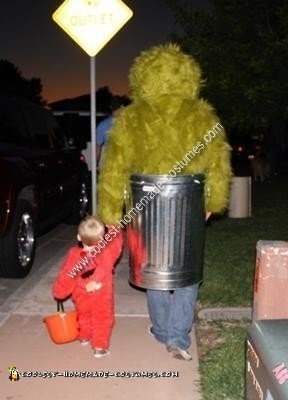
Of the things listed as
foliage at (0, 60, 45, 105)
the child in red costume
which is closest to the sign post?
the child in red costume

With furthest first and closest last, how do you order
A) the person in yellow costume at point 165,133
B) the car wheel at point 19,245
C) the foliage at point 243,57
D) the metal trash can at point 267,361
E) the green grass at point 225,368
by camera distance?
the foliage at point 243,57 → the car wheel at point 19,245 → the person in yellow costume at point 165,133 → the green grass at point 225,368 → the metal trash can at point 267,361

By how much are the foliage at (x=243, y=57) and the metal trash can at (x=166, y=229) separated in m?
5.76

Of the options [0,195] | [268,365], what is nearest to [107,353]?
[0,195]

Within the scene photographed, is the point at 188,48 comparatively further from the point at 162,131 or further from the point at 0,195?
the point at 162,131

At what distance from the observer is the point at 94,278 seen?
13.8ft

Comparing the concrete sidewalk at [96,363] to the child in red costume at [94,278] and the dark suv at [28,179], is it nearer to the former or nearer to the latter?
the child in red costume at [94,278]

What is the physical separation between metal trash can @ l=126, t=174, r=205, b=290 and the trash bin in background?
20.5 ft

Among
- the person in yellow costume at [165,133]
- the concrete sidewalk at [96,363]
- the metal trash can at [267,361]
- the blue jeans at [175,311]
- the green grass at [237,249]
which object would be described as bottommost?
the concrete sidewalk at [96,363]

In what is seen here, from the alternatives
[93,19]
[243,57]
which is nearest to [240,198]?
[243,57]

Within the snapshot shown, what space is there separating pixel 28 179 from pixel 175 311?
Result: 276cm

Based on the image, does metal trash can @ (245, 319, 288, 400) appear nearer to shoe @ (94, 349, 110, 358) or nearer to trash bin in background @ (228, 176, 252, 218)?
shoe @ (94, 349, 110, 358)

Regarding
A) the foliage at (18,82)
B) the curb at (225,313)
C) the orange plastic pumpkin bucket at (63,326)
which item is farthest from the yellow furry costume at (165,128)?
the foliage at (18,82)

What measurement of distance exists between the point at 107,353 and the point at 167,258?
0.93 m

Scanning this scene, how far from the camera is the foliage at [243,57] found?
9.43 m
